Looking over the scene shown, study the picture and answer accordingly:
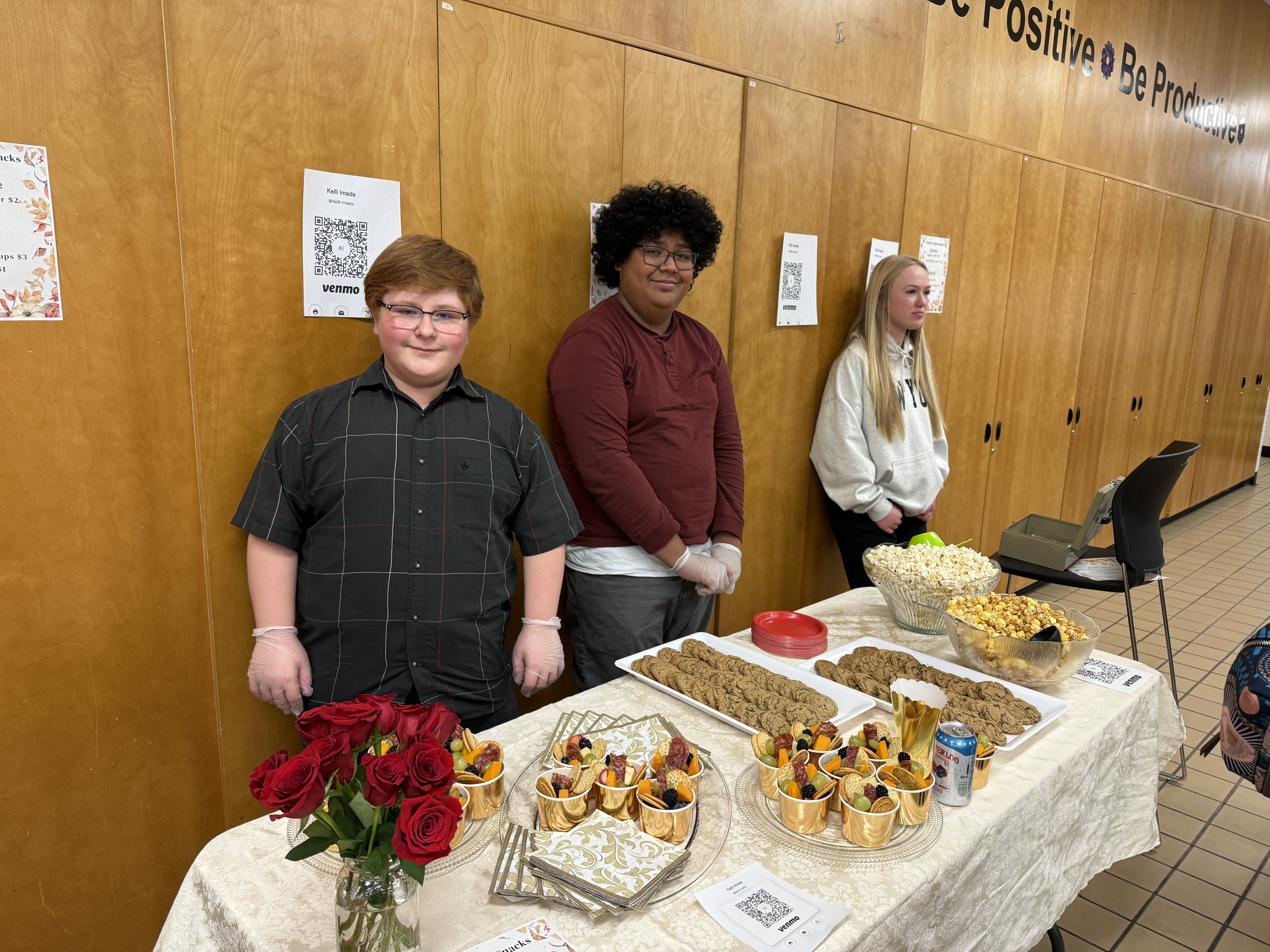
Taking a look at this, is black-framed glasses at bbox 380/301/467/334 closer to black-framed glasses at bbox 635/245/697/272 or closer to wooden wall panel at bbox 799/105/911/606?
black-framed glasses at bbox 635/245/697/272

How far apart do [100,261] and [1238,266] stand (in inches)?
300

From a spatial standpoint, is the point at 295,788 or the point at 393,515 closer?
the point at 295,788

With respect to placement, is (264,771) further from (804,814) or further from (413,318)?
A: (413,318)

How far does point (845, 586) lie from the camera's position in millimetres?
3689

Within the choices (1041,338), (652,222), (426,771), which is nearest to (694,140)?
(652,222)

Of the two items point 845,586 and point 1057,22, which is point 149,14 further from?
point 1057,22

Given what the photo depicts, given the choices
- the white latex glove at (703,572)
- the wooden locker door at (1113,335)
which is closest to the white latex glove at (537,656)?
the white latex glove at (703,572)

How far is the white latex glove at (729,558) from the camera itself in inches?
94.3

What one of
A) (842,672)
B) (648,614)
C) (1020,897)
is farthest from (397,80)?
(1020,897)

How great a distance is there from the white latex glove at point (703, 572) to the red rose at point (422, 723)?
4.13 ft

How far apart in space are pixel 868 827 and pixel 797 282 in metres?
2.24

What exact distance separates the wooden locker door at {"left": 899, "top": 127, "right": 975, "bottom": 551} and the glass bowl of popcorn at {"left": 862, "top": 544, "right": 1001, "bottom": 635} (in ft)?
5.47

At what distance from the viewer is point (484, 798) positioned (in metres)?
1.21

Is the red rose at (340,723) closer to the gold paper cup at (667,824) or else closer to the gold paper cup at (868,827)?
the gold paper cup at (667,824)
